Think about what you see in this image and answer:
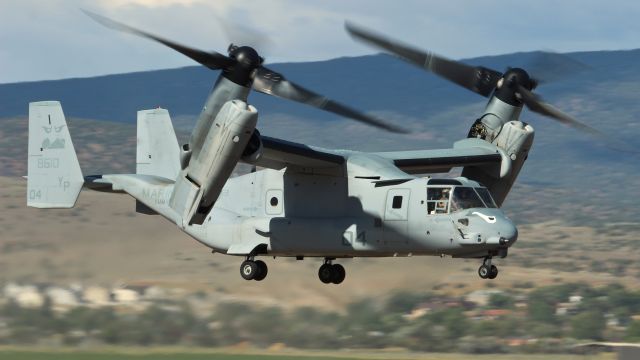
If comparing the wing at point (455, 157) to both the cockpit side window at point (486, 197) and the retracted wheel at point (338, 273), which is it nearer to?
the retracted wheel at point (338, 273)

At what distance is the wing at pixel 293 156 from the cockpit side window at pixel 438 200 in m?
2.96

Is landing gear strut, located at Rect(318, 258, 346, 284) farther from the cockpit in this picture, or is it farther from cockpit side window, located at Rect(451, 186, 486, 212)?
cockpit side window, located at Rect(451, 186, 486, 212)

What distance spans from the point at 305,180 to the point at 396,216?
3062 mm

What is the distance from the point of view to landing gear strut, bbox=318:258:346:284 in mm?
36844

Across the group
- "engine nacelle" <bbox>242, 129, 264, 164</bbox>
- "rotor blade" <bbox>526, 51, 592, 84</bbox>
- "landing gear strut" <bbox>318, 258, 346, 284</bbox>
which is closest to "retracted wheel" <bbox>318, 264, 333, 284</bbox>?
"landing gear strut" <bbox>318, 258, 346, 284</bbox>

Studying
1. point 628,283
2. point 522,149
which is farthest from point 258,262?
point 628,283

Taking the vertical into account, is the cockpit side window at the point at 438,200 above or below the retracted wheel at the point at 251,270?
above

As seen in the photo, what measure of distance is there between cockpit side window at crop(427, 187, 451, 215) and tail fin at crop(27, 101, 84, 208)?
1028cm

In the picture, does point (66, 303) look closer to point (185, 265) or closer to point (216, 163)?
point (185, 265)

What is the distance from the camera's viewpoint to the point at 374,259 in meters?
39.1

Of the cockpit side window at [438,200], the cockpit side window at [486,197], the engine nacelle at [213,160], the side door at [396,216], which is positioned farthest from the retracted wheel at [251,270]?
the cockpit side window at [486,197]

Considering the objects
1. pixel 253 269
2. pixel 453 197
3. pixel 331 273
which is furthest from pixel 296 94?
pixel 331 273

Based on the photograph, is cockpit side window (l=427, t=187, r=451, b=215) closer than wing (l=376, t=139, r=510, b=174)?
Yes

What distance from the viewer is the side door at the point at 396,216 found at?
33.0 meters
